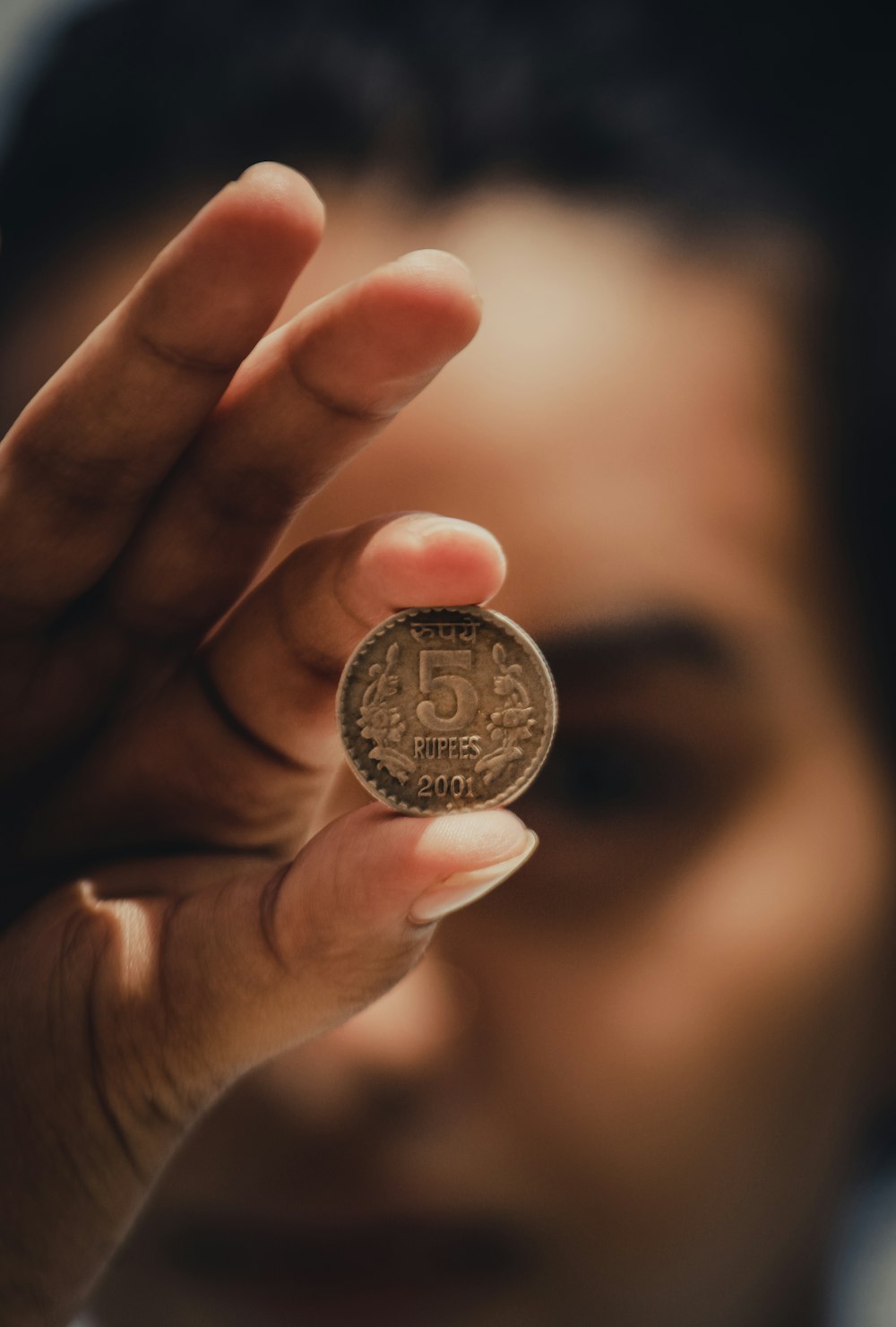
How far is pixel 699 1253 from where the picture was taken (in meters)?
2.33

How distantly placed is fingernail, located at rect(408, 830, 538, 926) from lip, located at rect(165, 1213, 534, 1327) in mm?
1308

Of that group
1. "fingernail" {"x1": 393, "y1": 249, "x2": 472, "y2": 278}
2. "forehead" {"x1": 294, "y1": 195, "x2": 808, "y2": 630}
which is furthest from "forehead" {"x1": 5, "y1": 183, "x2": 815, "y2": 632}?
"fingernail" {"x1": 393, "y1": 249, "x2": 472, "y2": 278}

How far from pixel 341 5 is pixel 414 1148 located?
2.66m

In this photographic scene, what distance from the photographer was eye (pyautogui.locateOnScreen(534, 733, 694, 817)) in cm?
218

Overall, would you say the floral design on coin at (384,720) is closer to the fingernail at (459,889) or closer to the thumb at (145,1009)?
the thumb at (145,1009)

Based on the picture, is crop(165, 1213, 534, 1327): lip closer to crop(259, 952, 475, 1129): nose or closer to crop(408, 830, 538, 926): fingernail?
crop(259, 952, 475, 1129): nose

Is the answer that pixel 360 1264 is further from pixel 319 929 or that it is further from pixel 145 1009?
pixel 319 929

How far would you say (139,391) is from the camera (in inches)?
52.3

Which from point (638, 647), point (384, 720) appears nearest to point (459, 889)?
point (384, 720)

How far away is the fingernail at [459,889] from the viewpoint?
1.13m

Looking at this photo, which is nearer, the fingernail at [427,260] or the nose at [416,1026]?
the fingernail at [427,260]

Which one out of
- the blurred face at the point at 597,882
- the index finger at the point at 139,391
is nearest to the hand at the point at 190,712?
the index finger at the point at 139,391

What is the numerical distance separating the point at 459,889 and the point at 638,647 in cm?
106

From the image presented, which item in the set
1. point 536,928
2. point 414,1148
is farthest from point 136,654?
point 414,1148
